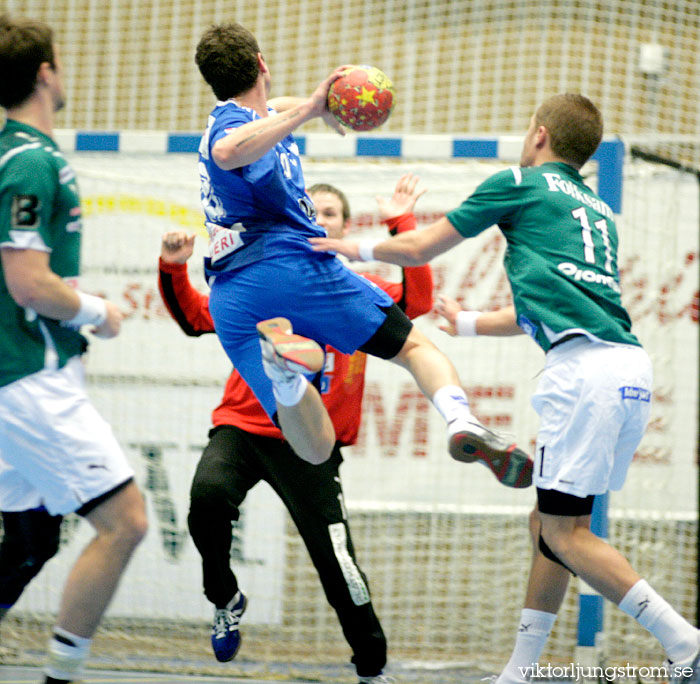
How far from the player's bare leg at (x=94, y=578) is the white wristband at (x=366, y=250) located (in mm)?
1229

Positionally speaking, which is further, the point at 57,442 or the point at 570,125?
the point at 570,125

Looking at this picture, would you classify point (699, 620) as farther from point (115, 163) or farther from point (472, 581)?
point (115, 163)

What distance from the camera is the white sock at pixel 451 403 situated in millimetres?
3428

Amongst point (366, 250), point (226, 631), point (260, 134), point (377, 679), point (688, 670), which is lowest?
point (377, 679)

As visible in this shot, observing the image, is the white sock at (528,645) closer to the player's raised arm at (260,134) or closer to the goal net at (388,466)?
the goal net at (388,466)

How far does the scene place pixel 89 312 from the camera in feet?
10.2

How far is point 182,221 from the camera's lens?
609cm

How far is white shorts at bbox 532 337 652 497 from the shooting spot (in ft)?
10.9

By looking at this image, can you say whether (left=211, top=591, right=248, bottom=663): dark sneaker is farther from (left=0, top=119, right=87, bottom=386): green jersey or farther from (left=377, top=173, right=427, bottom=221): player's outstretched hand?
(left=377, top=173, right=427, bottom=221): player's outstretched hand

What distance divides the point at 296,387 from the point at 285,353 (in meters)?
0.20

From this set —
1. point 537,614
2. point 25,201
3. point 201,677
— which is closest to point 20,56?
point 25,201

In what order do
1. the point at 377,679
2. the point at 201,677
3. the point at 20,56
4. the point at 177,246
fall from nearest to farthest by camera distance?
the point at 20,56 < the point at 377,679 < the point at 177,246 < the point at 201,677

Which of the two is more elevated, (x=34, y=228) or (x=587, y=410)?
(x=34, y=228)

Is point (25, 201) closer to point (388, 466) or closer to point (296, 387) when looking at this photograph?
point (296, 387)
